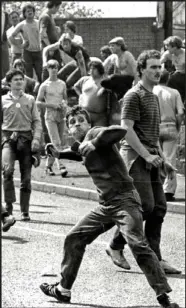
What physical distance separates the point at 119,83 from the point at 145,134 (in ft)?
1.89

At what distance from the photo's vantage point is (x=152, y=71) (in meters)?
5.35

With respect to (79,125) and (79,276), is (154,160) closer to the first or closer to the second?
(79,125)

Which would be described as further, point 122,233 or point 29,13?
point 122,233

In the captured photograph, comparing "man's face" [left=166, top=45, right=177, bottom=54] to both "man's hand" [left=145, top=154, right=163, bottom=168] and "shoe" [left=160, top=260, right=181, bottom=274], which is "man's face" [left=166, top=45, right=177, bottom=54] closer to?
"man's hand" [left=145, top=154, right=163, bottom=168]

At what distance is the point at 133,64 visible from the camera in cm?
526

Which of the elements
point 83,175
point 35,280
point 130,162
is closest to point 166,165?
point 130,162

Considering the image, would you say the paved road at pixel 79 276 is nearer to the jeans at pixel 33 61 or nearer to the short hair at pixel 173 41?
the jeans at pixel 33 61

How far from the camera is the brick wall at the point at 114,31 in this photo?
16.5 ft

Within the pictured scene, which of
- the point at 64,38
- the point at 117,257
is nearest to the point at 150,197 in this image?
the point at 64,38

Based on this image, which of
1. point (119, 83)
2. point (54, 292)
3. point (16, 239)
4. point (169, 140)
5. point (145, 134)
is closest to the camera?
point (119, 83)

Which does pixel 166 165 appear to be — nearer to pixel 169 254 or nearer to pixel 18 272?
pixel 18 272

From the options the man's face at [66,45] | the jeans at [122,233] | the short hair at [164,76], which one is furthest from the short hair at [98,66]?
the jeans at [122,233]

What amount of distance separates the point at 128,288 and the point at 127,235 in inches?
40.5

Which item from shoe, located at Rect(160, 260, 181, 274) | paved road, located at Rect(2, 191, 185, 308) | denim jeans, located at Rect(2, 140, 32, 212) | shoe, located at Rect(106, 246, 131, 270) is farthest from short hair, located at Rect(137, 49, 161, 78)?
denim jeans, located at Rect(2, 140, 32, 212)
